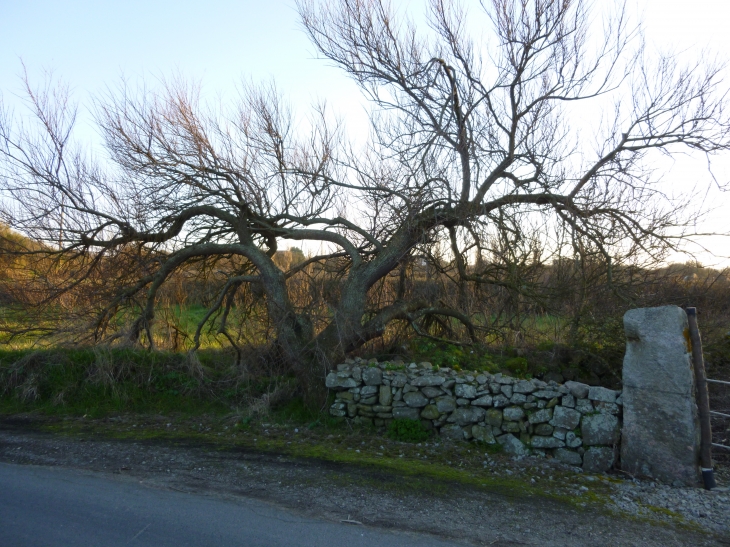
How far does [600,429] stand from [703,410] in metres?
1.25

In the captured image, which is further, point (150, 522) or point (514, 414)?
point (514, 414)

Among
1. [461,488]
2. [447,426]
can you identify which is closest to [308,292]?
[447,426]

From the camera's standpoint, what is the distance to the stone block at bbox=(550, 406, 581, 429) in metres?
7.71

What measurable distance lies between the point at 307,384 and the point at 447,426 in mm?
2636

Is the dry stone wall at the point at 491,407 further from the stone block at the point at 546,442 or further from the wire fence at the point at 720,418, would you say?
the wire fence at the point at 720,418

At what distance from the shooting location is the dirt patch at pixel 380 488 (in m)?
5.38

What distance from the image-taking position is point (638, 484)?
269 inches

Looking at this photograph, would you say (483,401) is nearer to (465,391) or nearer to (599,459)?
(465,391)

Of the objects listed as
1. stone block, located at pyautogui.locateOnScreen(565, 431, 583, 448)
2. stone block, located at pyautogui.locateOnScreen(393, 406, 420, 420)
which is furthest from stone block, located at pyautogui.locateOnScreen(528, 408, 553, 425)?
stone block, located at pyautogui.locateOnScreen(393, 406, 420, 420)

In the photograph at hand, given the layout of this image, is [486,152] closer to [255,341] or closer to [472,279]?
[472,279]

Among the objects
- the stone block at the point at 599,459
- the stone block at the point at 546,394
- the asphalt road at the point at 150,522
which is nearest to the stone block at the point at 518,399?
the stone block at the point at 546,394

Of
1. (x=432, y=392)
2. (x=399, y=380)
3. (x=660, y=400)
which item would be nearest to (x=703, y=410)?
(x=660, y=400)

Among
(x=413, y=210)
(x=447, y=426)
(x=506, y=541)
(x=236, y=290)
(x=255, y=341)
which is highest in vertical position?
(x=413, y=210)

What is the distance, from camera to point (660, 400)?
23.0ft
